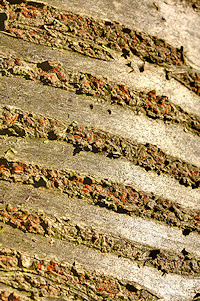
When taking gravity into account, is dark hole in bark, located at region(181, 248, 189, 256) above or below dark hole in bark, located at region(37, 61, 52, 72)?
below

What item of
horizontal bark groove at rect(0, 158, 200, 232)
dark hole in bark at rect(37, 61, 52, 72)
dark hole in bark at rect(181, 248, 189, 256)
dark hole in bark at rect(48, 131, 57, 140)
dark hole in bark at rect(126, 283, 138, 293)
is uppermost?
dark hole in bark at rect(37, 61, 52, 72)

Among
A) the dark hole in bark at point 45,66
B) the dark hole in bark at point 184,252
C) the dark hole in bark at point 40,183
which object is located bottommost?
the dark hole in bark at point 184,252

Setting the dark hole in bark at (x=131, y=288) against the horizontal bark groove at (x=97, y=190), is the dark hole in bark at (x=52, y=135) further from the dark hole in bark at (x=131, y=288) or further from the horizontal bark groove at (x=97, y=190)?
the dark hole in bark at (x=131, y=288)

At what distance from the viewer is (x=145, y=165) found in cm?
85

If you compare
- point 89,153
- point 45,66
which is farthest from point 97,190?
point 45,66

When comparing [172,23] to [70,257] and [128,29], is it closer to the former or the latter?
[128,29]

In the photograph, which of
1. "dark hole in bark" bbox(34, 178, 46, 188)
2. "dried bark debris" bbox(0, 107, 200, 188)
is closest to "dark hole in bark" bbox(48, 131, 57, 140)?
"dried bark debris" bbox(0, 107, 200, 188)

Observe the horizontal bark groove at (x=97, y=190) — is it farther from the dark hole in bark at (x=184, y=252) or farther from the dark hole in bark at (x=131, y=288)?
the dark hole in bark at (x=131, y=288)

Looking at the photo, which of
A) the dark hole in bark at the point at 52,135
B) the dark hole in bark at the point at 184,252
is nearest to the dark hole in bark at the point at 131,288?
the dark hole in bark at the point at 184,252

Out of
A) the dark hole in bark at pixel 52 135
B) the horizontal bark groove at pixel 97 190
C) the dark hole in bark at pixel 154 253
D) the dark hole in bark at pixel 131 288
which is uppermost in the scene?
the dark hole in bark at pixel 52 135

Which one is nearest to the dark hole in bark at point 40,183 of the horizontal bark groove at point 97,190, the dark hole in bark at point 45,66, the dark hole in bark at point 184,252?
the horizontal bark groove at point 97,190

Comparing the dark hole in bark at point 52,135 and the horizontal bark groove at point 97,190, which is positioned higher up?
the dark hole in bark at point 52,135

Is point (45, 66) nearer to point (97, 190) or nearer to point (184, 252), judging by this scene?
point (97, 190)

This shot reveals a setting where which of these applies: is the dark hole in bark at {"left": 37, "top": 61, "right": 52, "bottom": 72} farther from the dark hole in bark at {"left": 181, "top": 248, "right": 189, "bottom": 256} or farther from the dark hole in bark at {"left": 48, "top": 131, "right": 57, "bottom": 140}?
the dark hole in bark at {"left": 181, "top": 248, "right": 189, "bottom": 256}
